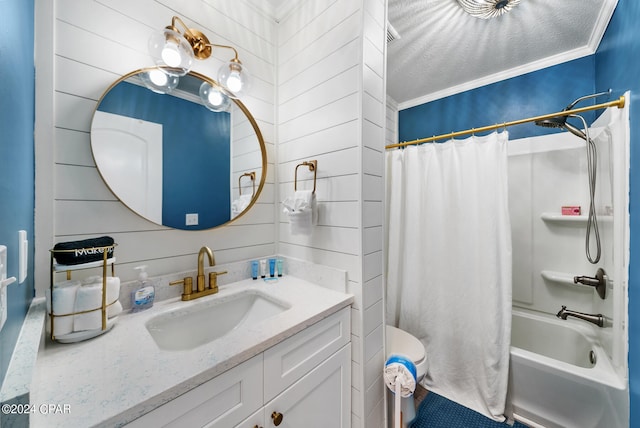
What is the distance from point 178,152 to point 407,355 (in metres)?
1.61

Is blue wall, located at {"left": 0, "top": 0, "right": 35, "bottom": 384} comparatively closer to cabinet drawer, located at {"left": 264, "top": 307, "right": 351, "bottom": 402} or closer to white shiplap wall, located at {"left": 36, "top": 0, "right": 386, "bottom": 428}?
white shiplap wall, located at {"left": 36, "top": 0, "right": 386, "bottom": 428}

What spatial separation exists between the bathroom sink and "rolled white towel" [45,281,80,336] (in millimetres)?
231

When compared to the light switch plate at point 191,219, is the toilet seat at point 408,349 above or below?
below

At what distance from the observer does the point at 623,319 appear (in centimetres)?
117

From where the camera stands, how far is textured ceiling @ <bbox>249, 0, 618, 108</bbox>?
150 centimetres

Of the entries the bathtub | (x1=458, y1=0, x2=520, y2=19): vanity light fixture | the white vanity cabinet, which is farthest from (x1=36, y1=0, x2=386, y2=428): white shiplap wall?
the bathtub

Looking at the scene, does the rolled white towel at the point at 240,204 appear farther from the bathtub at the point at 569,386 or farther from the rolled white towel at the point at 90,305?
the bathtub at the point at 569,386

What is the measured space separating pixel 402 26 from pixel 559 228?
1952 millimetres

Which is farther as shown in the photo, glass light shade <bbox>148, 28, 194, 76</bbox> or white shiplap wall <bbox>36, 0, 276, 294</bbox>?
glass light shade <bbox>148, 28, 194, 76</bbox>

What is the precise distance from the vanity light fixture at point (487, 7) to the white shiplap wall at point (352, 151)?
0.64 meters

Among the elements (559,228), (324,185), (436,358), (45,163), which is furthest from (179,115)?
(559,228)

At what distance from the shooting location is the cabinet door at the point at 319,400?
837 millimetres

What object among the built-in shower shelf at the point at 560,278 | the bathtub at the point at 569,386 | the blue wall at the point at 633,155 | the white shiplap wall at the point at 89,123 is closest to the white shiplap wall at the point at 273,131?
the white shiplap wall at the point at 89,123

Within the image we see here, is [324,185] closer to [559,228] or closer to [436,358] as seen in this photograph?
[436,358]
